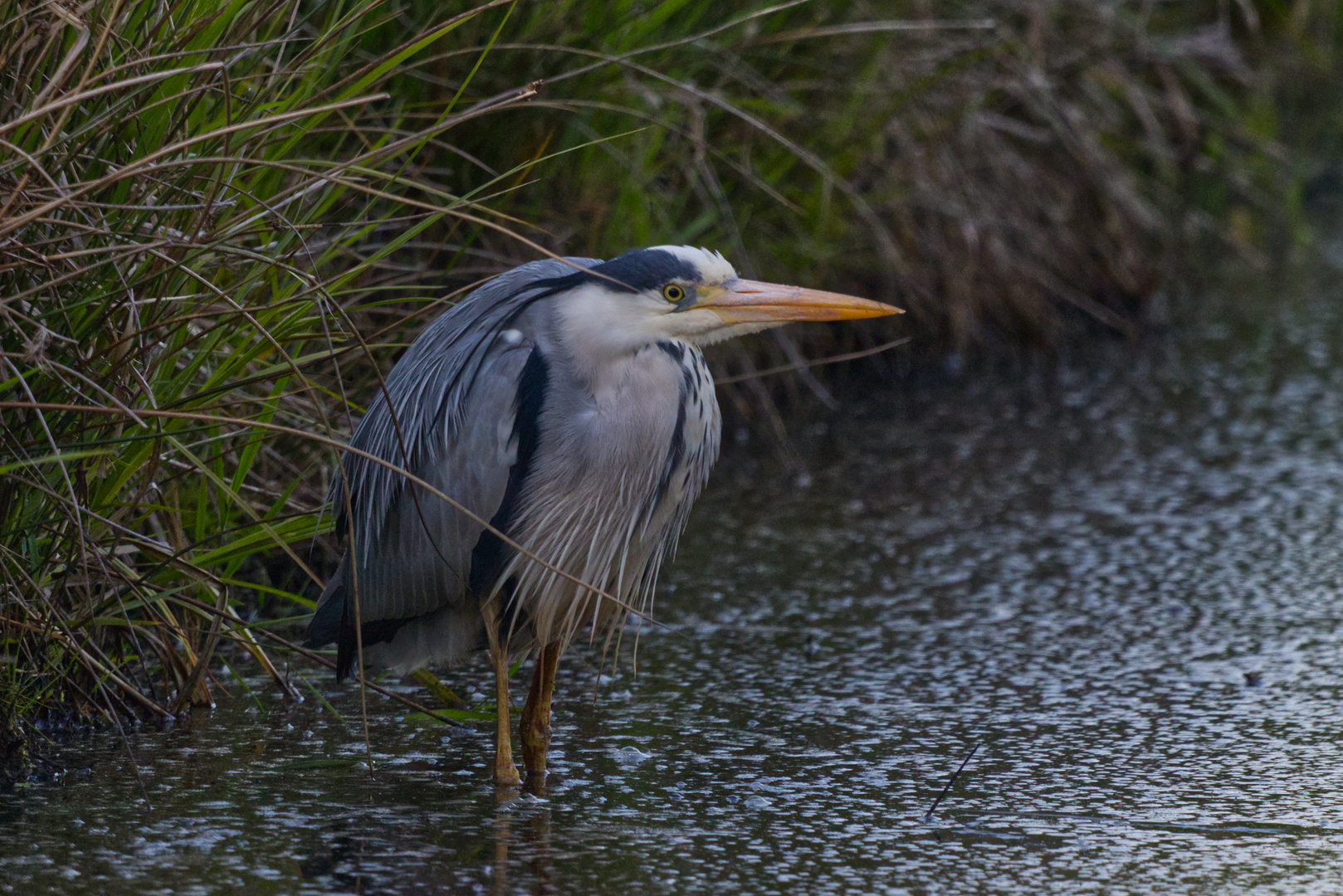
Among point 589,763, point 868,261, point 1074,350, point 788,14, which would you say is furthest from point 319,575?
point 1074,350

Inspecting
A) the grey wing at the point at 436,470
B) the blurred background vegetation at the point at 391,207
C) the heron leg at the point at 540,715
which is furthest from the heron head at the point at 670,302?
the heron leg at the point at 540,715

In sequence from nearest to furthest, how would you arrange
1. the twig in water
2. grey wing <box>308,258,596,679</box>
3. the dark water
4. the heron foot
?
the dark water, the twig in water, the heron foot, grey wing <box>308,258,596,679</box>

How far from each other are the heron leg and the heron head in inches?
26.4

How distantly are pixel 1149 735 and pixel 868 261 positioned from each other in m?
3.71

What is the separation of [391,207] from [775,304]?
5.32ft

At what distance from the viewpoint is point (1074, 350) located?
26.9ft

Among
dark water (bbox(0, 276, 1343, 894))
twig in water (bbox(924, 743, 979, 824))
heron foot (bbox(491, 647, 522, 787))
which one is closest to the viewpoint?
dark water (bbox(0, 276, 1343, 894))

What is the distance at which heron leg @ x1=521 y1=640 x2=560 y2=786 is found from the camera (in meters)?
3.30

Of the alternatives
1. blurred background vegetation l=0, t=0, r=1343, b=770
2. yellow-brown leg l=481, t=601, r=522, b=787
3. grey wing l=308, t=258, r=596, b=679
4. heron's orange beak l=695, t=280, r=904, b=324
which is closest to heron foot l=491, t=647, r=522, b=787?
yellow-brown leg l=481, t=601, r=522, b=787

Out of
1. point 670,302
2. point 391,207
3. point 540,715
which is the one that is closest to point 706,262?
point 670,302

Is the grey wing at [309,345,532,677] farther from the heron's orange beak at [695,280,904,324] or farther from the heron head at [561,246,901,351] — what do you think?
the heron's orange beak at [695,280,904,324]

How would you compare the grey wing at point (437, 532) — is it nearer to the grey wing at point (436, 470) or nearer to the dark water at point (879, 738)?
the grey wing at point (436, 470)

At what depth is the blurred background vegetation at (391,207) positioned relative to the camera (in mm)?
3029

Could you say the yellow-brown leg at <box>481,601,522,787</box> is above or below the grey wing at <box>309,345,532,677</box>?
below
